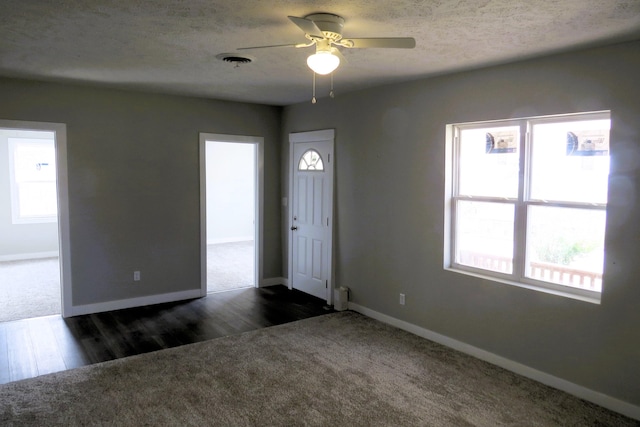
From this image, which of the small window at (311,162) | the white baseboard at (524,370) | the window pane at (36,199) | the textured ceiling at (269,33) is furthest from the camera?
the window pane at (36,199)

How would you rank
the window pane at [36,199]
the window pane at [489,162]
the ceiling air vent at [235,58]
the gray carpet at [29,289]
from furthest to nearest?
1. the window pane at [36,199]
2. the gray carpet at [29,289]
3. the window pane at [489,162]
4. the ceiling air vent at [235,58]

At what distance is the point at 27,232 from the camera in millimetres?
8359

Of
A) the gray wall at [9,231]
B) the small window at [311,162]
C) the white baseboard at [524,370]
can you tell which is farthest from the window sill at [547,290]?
the gray wall at [9,231]

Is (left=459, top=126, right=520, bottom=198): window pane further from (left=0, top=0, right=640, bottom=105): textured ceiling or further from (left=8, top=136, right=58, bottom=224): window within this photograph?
(left=8, top=136, right=58, bottom=224): window

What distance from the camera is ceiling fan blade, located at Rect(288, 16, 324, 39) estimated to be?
7.43 feet

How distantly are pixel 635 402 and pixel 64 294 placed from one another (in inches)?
209

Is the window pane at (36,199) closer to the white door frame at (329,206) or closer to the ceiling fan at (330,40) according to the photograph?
the white door frame at (329,206)

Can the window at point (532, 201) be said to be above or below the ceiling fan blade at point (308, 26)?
below

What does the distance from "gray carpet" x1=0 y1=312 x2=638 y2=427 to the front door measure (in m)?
1.62

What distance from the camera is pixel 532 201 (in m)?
3.67

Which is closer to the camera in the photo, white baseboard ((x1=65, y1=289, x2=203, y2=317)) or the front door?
white baseboard ((x1=65, y1=289, x2=203, y2=317))

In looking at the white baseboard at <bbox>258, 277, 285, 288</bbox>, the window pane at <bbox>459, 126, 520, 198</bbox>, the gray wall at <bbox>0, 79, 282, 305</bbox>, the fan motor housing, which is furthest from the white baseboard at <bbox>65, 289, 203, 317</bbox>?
the fan motor housing

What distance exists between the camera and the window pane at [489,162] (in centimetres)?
384

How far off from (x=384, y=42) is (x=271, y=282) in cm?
460
